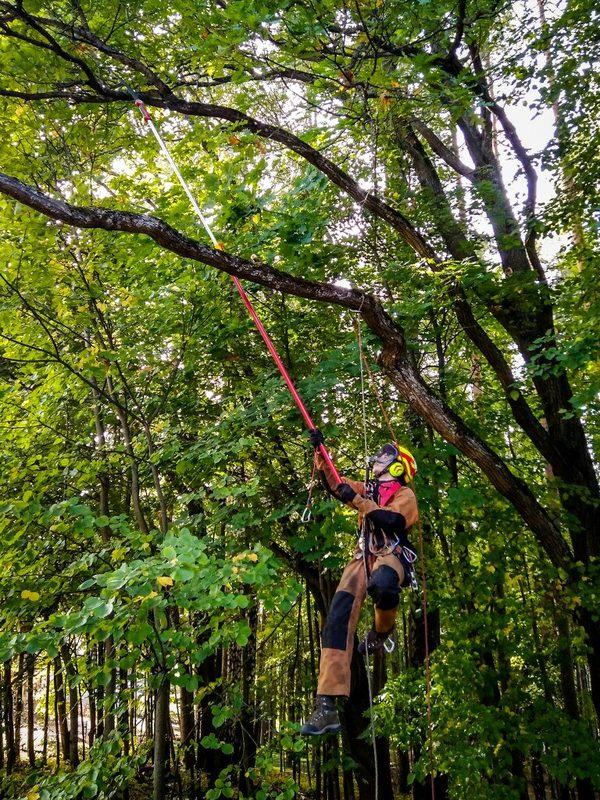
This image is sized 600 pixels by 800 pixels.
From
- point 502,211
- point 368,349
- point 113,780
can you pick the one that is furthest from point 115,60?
point 113,780

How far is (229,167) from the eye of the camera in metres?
4.20

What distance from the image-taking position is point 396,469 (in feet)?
11.1

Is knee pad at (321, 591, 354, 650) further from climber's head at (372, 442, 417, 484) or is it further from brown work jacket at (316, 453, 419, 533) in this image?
climber's head at (372, 442, 417, 484)

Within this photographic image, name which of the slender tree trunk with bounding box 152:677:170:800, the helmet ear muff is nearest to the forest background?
the slender tree trunk with bounding box 152:677:170:800

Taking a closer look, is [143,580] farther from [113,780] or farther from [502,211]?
[502,211]

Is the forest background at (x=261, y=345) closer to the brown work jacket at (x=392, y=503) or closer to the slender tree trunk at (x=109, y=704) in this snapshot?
the slender tree trunk at (x=109, y=704)

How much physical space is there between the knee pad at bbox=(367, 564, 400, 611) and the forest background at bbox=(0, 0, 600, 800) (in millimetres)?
529

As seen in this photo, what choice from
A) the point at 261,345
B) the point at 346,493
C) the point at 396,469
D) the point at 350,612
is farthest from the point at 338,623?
the point at 261,345

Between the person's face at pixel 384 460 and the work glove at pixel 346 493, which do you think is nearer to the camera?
the work glove at pixel 346 493

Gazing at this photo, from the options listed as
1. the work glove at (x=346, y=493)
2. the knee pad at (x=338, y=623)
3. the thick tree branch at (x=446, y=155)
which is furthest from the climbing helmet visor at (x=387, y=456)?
the thick tree branch at (x=446, y=155)

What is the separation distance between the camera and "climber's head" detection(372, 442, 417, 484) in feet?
11.1

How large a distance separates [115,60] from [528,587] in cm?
846

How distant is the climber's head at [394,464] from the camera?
11.1 feet

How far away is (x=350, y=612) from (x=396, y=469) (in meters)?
0.95
